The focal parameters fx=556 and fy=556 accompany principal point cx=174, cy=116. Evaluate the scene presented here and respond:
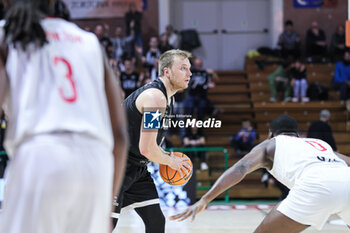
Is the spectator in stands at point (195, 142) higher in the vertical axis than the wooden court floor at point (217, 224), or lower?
higher

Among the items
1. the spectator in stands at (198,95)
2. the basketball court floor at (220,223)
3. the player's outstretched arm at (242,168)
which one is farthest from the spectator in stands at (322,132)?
the player's outstretched arm at (242,168)

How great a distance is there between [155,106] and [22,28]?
2.67m

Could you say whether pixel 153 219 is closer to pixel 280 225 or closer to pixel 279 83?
pixel 280 225

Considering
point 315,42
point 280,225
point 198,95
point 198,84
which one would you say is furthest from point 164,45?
point 280,225

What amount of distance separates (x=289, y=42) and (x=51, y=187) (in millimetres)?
14019

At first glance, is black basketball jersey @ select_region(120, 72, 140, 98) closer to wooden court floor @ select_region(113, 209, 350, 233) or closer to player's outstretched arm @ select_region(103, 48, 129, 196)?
wooden court floor @ select_region(113, 209, 350, 233)

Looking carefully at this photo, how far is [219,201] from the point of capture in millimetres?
10750

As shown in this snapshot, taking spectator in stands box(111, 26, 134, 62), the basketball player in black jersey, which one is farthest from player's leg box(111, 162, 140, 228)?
spectator in stands box(111, 26, 134, 62)

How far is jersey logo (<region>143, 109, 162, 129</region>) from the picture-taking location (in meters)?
4.57

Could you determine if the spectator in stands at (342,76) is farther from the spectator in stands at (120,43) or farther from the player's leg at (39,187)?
the player's leg at (39,187)

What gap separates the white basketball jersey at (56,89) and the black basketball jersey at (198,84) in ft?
33.6

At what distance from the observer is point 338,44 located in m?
15.2

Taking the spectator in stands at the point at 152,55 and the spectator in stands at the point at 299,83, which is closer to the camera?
the spectator in stands at the point at 152,55

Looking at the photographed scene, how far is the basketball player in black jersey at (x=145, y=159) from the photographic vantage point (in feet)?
15.1
